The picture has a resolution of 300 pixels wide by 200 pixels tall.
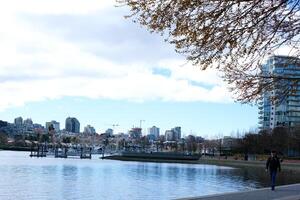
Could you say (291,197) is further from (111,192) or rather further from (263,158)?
(263,158)

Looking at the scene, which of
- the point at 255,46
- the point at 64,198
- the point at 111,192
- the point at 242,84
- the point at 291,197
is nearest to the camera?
the point at 255,46

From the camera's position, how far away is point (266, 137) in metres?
124

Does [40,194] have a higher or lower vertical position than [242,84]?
lower

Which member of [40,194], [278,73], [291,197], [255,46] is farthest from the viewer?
[40,194]

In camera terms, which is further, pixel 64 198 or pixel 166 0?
pixel 64 198

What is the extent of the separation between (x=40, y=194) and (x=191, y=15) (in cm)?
2679

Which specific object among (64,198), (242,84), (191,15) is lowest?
(64,198)

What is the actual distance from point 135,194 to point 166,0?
27.0 meters

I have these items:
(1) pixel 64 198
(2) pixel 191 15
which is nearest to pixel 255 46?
(2) pixel 191 15

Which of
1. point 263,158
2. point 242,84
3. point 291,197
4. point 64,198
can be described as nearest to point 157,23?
point 242,84

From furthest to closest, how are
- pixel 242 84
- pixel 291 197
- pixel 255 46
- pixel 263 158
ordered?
1. pixel 263 158
2. pixel 291 197
3. pixel 242 84
4. pixel 255 46

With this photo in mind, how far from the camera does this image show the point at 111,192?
3897 centimetres

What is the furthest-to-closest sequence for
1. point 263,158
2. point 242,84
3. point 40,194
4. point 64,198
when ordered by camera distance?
point 263,158
point 40,194
point 64,198
point 242,84

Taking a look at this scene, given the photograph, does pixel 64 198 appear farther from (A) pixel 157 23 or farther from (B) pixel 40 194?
(A) pixel 157 23
